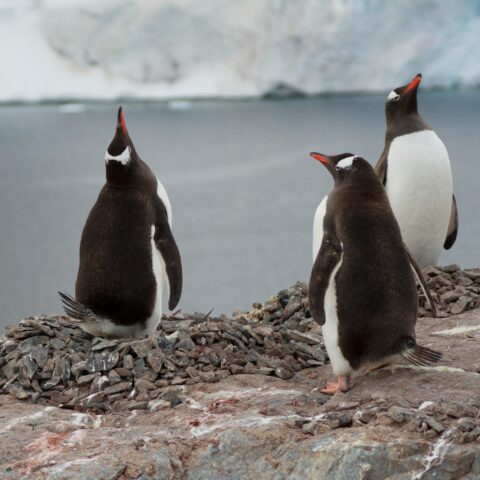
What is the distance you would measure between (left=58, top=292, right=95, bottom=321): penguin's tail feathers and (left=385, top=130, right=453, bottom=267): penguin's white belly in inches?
68.0

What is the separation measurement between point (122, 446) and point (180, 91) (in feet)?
27.7

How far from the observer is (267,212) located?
28.9 ft

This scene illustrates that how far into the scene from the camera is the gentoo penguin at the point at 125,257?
145 inches

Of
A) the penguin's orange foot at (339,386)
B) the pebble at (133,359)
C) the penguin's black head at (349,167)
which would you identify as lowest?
the penguin's orange foot at (339,386)

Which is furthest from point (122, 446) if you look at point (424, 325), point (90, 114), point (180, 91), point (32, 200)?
point (90, 114)

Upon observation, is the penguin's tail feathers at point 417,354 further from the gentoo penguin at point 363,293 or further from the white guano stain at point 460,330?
the white guano stain at point 460,330

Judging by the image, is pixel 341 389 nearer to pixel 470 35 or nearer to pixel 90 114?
pixel 470 35

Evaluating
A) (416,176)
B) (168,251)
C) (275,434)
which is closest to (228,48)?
(416,176)

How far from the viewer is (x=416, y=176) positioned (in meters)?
4.59

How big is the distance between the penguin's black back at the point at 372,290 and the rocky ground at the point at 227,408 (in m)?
0.12

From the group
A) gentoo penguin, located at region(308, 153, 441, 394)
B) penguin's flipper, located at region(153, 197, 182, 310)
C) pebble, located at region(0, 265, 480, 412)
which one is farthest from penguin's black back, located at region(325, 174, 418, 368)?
penguin's flipper, located at region(153, 197, 182, 310)

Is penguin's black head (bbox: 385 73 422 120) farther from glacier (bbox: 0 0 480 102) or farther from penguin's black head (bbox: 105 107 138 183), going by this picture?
glacier (bbox: 0 0 480 102)

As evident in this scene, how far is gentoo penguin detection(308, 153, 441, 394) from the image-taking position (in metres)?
3.01

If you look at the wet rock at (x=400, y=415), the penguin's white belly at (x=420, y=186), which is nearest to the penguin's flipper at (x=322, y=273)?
the wet rock at (x=400, y=415)
